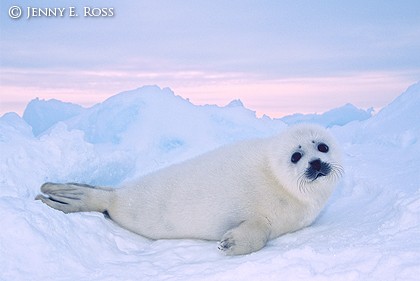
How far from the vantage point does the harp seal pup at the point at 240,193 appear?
495 cm

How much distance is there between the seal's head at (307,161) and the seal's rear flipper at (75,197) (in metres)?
1.67

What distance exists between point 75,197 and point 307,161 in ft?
6.96

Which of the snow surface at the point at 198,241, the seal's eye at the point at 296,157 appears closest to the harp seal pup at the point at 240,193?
the seal's eye at the point at 296,157

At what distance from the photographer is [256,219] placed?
15.9 ft

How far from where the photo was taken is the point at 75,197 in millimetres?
5449

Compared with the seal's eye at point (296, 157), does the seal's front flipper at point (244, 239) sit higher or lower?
lower

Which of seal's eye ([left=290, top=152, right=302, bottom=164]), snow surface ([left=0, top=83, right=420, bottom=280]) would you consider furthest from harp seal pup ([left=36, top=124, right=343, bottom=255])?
snow surface ([left=0, top=83, right=420, bottom=280])

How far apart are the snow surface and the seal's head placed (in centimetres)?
35

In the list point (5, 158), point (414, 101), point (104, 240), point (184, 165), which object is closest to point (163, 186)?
point (184, 165)

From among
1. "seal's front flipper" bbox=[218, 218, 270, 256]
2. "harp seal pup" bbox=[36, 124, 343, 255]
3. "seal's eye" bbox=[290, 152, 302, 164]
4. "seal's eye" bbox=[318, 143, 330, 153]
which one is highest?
"seal's eye" bbox=[318, 143, 330, 153]

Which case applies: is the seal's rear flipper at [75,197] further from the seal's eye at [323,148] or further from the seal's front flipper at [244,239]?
the seal's eye at [323,148]

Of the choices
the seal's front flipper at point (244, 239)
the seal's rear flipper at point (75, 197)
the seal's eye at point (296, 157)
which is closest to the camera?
the seal's front flipper at point (244, 239)

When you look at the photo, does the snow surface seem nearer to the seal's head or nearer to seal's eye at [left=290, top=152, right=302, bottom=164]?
the seal's head

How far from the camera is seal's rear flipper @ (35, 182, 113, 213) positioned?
534 centimetres
